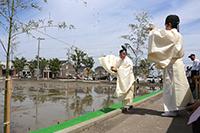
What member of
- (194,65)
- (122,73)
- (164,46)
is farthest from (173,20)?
(194,65)

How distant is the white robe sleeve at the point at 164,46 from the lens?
273 inches

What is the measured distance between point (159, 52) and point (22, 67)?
80298 millimetres

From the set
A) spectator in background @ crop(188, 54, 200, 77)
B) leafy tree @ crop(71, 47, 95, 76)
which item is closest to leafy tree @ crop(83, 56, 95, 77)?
leafy tree @ crop(71, 47, 95, 76)

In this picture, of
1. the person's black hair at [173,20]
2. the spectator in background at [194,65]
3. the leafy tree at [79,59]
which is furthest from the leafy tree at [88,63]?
the person's black hair at [173,20]

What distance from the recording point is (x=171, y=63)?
7.26 m

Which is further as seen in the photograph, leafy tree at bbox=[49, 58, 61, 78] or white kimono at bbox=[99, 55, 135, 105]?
leafy tree at bbox=[49, 58, 61, 78]

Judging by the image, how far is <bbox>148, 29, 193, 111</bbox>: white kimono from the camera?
695 cm

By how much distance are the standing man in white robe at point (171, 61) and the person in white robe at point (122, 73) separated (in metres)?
1.35

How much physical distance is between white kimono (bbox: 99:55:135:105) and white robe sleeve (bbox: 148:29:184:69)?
173cm

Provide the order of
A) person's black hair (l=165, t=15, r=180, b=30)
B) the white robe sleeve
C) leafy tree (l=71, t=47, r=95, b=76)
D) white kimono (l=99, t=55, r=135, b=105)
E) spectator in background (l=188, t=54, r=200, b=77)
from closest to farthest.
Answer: the white robe sleeve
person's black hair (l=165, t=15, r=180, b=30)
white kimono (l=99, t=55, r=135, b=105)
spectator in background (l=188, t=54, r=200, b=77)
leafy tree (l=71, t=47, r=95, b=76)

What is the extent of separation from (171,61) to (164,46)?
0.41m

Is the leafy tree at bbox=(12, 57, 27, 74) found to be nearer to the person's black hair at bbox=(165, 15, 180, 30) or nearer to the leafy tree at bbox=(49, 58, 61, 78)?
the leafy tree at bbox=(49, 58, 61, 78)

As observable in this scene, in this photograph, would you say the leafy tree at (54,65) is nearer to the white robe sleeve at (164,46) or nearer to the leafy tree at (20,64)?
the leafy tree at (20,64)

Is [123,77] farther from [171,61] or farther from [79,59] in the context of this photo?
[79,59]
